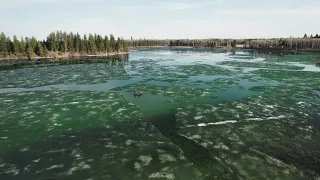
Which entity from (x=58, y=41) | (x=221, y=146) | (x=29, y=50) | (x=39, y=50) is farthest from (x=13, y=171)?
(x=58, y=41)

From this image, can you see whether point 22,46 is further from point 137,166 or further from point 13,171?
point 137,166

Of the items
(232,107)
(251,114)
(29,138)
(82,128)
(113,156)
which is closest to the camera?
(113,156)

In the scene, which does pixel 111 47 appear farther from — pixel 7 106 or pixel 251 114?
pixel 251 114

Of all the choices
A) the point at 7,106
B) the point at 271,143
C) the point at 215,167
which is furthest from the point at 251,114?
the point at 7,106

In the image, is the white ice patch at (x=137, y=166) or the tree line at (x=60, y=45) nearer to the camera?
the white ice patch at (x=137, y=166)

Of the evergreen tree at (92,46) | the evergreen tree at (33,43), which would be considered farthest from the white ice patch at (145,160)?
the evergreen tree at (92,46)

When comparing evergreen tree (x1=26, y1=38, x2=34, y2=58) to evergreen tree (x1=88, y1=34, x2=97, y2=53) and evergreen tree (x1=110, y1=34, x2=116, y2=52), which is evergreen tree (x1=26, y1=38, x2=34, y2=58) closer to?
evergreen tree (x1=88, y1=34, x2=97, y2=53)

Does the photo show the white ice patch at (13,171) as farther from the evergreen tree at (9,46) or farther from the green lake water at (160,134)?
the evergreen tree at (9,46)

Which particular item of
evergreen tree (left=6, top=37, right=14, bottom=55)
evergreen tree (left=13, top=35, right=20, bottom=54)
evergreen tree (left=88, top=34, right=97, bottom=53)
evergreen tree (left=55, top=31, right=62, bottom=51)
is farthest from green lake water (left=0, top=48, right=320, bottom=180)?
evergreen tree (left=88, top=34, right=97, bottom=53)
